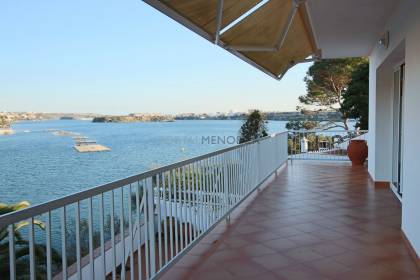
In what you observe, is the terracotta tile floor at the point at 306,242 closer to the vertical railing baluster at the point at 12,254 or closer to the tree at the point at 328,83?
the vertical railing baluster at the point at 12,254

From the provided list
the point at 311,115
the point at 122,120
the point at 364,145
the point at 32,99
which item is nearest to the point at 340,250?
the point at 364,145

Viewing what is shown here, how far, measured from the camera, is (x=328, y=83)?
23.1m

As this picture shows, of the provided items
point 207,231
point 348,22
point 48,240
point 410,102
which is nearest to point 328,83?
point 348,22

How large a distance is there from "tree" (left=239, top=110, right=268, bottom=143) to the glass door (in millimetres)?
7471

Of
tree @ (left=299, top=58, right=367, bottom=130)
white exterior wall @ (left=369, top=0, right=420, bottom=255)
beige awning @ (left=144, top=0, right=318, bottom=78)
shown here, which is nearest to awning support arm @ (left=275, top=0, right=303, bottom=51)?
beige awning @ (left=144, top=0, right=318, bottom=78)

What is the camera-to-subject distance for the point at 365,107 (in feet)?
48.1

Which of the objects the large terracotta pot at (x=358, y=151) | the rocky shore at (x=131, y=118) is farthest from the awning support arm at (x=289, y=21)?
the rocky shore at (x=131, y=118)

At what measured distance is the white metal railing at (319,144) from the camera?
12727 millimetres

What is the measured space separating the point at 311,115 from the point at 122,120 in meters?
13.8

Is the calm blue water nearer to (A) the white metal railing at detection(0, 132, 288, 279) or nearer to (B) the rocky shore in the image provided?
(B) the rocky shore

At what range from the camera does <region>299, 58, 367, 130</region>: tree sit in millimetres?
21641

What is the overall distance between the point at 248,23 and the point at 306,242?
2.78 m

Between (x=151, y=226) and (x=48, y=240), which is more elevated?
(x=48, y=240)

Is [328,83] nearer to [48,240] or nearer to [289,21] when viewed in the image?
[289,21]
